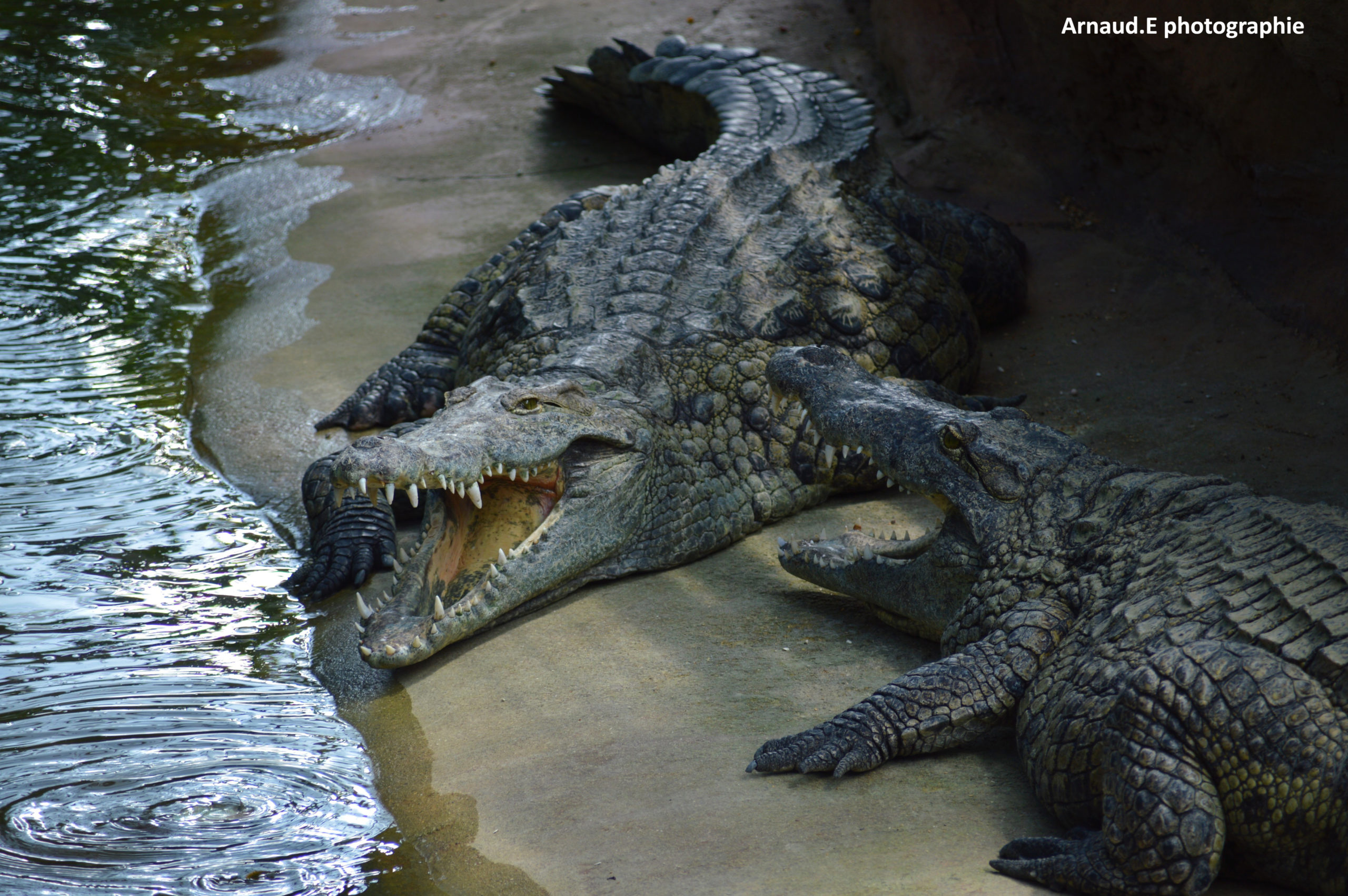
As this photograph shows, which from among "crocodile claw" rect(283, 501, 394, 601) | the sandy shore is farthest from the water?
the sandy shore

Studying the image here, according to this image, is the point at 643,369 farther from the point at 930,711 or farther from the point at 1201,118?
the point at 1201,118

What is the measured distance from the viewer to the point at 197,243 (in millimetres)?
6977

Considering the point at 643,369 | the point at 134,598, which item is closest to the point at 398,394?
the point at 643,369

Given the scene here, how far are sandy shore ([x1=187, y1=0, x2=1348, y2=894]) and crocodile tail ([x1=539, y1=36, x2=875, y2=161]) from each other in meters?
0.31

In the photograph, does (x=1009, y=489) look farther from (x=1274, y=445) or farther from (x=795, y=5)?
(x=795, y=5)

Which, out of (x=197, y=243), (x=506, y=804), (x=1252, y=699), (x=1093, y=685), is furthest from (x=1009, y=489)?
(x=197, y=243)

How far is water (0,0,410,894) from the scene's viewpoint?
278 cm

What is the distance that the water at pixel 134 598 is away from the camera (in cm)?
278

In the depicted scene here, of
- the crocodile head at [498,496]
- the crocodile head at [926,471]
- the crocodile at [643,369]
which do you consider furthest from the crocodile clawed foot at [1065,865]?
the crocodile head at [498,496]

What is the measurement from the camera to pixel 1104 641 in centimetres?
279

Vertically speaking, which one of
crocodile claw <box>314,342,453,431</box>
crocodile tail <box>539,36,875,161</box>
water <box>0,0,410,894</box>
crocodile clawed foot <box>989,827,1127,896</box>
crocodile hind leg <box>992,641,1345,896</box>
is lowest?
water <box>0,0,410,894</box>

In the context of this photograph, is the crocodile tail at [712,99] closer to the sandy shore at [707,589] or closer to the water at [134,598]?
the sandy shore at [707,589]

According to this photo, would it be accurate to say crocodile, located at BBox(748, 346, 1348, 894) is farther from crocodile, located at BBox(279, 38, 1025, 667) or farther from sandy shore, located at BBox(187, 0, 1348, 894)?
crocodile, located at BBox(279, 38, 1025, 667)

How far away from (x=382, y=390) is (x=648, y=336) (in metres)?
1.46
